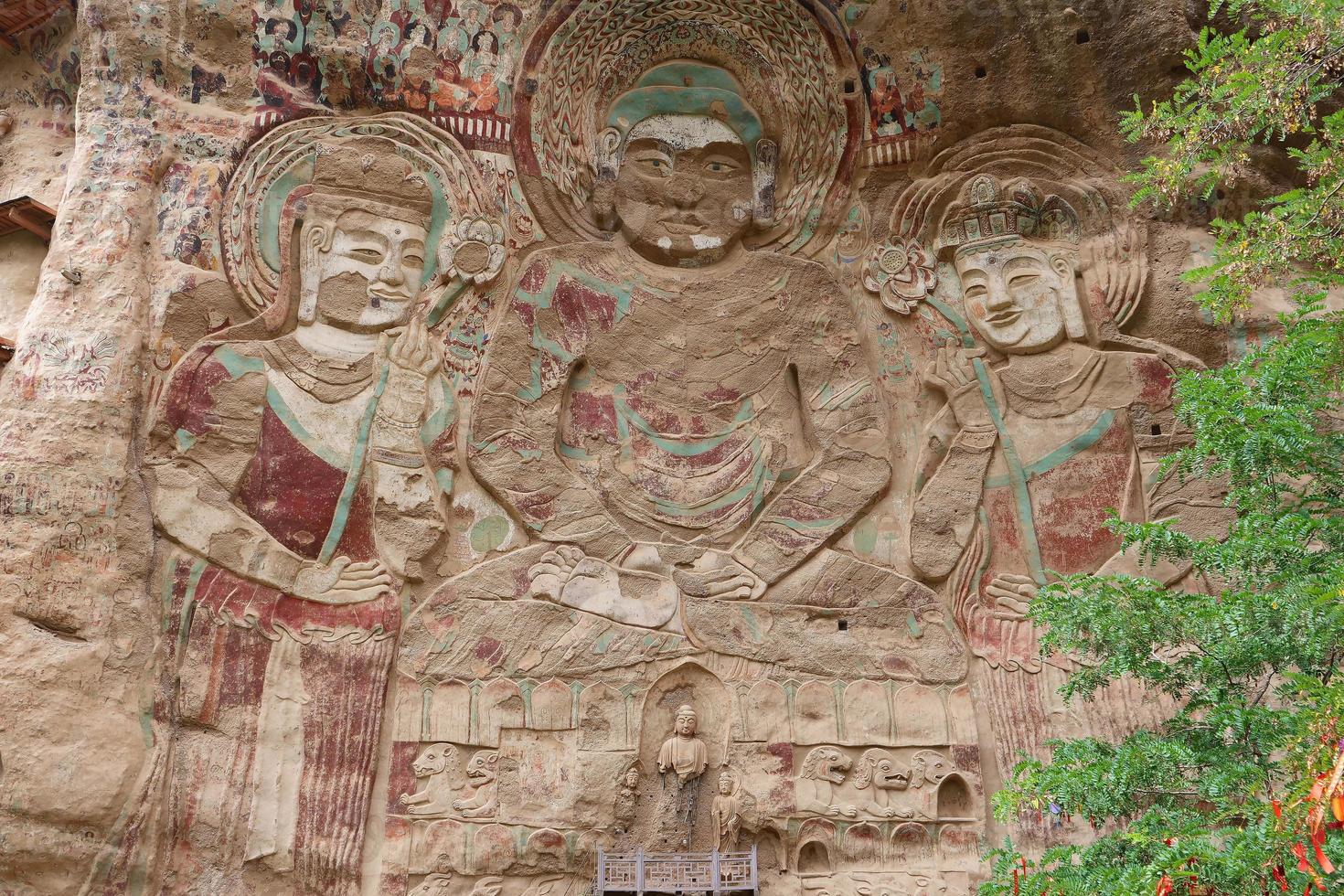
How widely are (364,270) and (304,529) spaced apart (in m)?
1.80

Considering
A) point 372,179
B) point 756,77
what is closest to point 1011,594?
point 756,77

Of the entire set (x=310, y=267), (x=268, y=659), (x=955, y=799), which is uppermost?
(x=310, y=267)

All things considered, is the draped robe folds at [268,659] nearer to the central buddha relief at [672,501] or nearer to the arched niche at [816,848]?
the central buddha relief at [672,501]

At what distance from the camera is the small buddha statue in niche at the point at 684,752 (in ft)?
27.1

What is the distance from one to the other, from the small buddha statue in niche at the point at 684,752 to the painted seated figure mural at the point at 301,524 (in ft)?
5.87

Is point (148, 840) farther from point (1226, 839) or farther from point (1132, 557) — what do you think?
point (1132, 557)

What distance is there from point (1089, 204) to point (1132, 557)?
254 cm

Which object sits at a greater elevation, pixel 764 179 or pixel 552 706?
pixel 764 179

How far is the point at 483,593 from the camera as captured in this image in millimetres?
8484

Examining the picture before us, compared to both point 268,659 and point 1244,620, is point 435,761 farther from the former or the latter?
point 1244,620

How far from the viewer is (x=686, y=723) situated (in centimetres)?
832

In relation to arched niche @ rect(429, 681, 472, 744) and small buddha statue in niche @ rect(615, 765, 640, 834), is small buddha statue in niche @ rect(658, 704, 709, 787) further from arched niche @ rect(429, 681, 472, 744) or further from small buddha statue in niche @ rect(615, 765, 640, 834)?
arched niche @ rect(429, 681, 472, 744)

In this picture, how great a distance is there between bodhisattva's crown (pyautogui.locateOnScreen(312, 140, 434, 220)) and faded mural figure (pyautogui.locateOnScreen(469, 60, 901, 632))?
0.89 m

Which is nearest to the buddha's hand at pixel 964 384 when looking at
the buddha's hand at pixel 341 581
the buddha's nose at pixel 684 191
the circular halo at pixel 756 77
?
the circular halo at pixel 756 77
